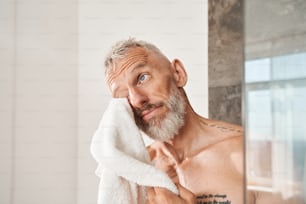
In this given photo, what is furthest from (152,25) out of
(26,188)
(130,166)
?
(26,188)

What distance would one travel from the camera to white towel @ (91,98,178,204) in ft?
2.21

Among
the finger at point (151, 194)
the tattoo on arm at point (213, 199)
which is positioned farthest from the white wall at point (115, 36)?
the tattoo on arm at point (213, 199)

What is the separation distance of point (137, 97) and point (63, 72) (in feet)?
0.52

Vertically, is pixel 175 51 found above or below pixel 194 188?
above

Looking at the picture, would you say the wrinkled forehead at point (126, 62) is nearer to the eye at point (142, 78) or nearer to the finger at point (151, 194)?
the eye at point (142, 78)

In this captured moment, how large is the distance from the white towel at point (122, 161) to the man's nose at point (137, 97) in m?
0.02

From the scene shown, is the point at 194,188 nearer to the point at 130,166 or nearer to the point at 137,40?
the point at 130,166

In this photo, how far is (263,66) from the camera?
639mm

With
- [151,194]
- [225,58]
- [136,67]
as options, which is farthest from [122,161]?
[225,58]

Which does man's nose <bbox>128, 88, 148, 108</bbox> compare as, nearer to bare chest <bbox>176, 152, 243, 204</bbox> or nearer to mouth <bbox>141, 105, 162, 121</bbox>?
mouth <bbox>141, 105, 162, 121</bbox>

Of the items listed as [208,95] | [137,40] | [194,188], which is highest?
[137,40]

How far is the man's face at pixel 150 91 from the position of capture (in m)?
0.71

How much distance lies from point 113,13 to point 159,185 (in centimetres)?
35

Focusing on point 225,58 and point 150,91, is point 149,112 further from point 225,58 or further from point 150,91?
point 225,58
